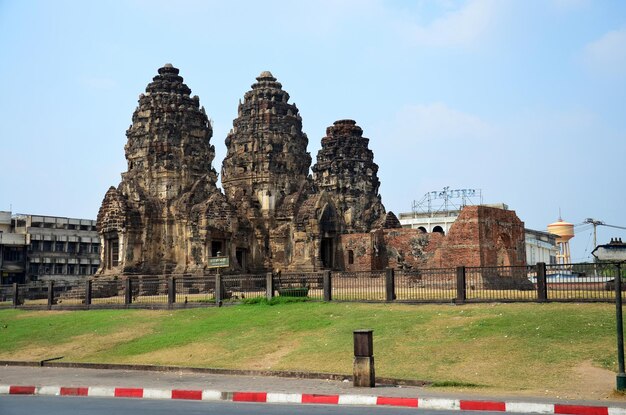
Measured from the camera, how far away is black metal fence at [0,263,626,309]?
24172mm

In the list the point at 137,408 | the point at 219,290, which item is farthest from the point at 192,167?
the point at 137,408

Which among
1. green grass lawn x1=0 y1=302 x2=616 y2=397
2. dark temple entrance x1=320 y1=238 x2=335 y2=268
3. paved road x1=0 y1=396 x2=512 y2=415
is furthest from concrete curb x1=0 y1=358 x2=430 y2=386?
dark temple entrance x1=320 y1=238 x2=335 y2=268

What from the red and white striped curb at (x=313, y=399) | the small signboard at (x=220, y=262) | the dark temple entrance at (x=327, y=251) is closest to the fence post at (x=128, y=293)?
A: the small signboard at (x=220, y=262)

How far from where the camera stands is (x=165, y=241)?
4800cm

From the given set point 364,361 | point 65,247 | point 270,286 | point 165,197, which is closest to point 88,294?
point 270,286

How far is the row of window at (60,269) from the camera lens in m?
71.9

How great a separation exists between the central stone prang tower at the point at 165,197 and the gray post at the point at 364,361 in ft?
101

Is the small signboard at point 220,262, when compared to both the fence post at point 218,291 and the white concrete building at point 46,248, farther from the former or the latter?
the white concrete building at point 46,248

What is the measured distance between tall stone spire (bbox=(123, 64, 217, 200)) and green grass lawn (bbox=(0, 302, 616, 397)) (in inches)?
782

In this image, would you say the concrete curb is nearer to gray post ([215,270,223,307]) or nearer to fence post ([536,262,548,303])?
fence post ([536,262,548,303])

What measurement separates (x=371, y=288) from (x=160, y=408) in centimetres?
2162

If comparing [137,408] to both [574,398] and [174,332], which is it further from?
[174,332]

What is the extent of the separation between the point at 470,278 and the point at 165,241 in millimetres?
21323

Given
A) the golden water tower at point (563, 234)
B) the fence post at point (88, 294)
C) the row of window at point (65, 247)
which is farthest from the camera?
the golden water tower at point (563, 234)
